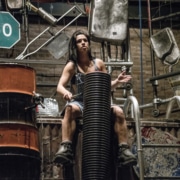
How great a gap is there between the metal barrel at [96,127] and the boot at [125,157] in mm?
117

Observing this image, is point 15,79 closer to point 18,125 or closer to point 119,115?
point 18,125

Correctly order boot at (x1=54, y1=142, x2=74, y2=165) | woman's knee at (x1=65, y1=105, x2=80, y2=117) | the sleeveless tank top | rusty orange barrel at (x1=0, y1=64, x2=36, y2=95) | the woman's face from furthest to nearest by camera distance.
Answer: the woman's face, the sleeveless tank top, rusty orange barrel at (x1=0, y1=64, x2=36, y2=95), woman's knee at (x1=65, y1=105, x2=80, y2=117), boot at (x1=54, y1=142, x2=74, y2=165)

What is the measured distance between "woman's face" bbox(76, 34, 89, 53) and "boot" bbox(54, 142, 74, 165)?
3.23 ft

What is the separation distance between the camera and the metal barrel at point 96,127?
22.1 ft

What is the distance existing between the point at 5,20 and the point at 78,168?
2.18m

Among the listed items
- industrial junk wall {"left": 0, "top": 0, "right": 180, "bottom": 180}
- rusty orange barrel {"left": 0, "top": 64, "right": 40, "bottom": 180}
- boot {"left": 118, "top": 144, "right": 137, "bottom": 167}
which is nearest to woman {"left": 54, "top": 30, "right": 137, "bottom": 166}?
boot {"left": 118, "top": 144, "right": 137, "bottom": 167}

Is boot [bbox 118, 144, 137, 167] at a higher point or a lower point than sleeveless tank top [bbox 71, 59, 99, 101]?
lower

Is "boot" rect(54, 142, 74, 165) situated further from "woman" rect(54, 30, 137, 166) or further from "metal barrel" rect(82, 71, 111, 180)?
"metal barrel" rect(82, 71, 111, 180)

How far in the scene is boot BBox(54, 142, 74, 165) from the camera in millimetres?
A: 6703

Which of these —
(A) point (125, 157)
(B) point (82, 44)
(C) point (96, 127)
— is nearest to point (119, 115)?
(C) point (96, 127)

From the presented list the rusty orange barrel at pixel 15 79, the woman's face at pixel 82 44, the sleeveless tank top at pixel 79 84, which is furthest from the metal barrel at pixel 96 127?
the rusty orange barrel at pixel 15 79

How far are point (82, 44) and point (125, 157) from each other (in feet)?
4.00

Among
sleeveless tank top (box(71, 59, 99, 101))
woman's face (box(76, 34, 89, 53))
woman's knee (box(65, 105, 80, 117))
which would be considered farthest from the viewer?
woman's face (box(76, 34, 89, 53))

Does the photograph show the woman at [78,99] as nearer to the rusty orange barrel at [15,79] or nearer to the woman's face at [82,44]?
the woman's face at [82,44]
